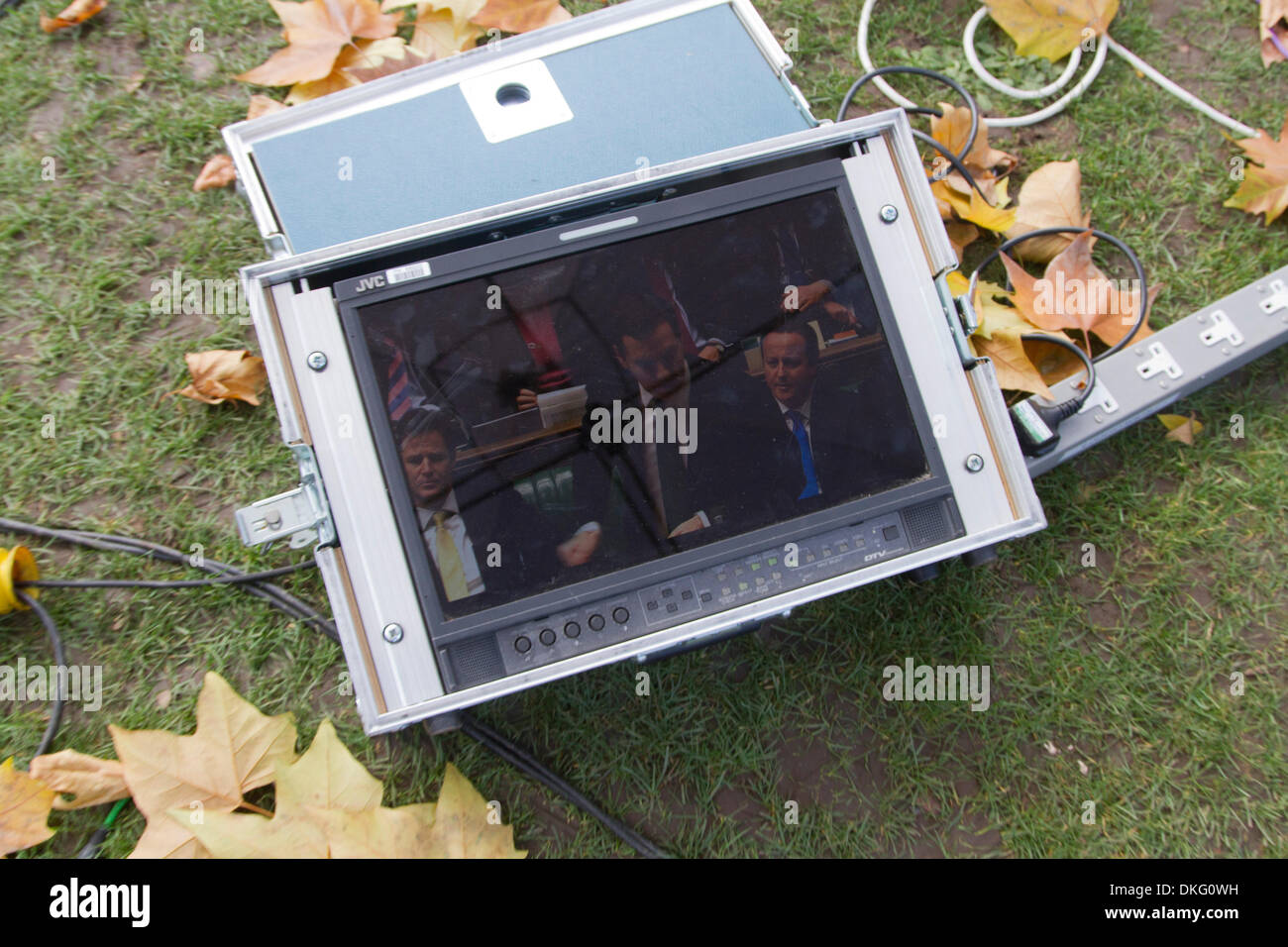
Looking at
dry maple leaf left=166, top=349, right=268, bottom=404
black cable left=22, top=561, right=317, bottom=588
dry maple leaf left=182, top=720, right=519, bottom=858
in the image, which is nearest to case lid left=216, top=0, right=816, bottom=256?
dry maple leaf left=166, top=349, right=268, bottom=404

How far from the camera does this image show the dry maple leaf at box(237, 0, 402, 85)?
2207mm

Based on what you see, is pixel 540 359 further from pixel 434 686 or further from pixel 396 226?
pixel 434 686

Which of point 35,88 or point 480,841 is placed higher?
point 35,88

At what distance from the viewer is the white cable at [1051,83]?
7.62 ft

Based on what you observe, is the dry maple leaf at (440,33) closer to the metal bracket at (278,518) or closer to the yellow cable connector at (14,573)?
A: the metal bracket at (278,518)

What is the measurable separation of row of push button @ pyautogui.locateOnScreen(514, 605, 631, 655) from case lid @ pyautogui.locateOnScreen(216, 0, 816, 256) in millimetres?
864

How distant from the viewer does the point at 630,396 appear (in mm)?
1472

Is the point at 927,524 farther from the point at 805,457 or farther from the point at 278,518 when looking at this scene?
the point at 278,518

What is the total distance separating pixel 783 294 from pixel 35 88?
2293 millimetres

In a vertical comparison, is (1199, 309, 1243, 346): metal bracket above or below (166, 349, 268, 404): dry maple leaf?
below

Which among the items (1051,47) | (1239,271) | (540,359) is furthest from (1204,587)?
(540,359)

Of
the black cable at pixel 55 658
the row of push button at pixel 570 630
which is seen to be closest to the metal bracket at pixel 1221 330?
the row of push button at pixel 570 630

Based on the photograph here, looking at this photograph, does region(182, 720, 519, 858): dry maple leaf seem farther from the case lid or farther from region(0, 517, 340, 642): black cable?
the case lid

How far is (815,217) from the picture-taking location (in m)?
1.53
